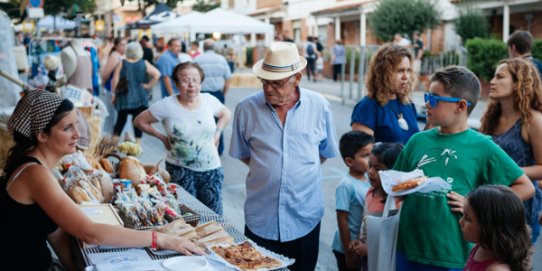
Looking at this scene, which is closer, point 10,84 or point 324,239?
point 324,239

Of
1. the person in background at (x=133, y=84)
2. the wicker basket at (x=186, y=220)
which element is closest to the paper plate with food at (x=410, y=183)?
the wicker basket at (x=186, y=220)

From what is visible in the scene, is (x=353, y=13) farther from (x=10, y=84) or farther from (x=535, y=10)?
(x=10, y=84)

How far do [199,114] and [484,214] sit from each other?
335 centimetres

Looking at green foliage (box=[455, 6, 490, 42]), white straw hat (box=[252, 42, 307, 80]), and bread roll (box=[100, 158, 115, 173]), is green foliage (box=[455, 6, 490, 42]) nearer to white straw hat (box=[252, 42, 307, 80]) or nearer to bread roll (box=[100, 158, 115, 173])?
bread roll (box=[100, 158, 115, 173])

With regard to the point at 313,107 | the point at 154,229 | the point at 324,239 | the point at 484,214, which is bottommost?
the point at 324,239

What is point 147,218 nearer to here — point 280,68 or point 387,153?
point 280,68

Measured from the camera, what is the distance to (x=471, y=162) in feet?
10.8

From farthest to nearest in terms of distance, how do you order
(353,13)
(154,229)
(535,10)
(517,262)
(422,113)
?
(353,13)
(535,10)
(422,113)
(154,229)
(517,262)

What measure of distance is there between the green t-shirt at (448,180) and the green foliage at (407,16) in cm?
2317

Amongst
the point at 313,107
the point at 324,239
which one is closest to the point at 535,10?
the point at 324,239

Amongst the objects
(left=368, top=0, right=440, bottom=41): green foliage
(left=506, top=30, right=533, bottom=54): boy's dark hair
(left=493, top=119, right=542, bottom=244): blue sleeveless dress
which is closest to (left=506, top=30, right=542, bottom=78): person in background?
(left=506, top=30, right=533, bottom=54): boy's dark hair

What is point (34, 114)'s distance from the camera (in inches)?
134

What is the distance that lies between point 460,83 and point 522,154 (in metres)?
1.25

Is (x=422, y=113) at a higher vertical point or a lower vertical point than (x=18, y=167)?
lower
